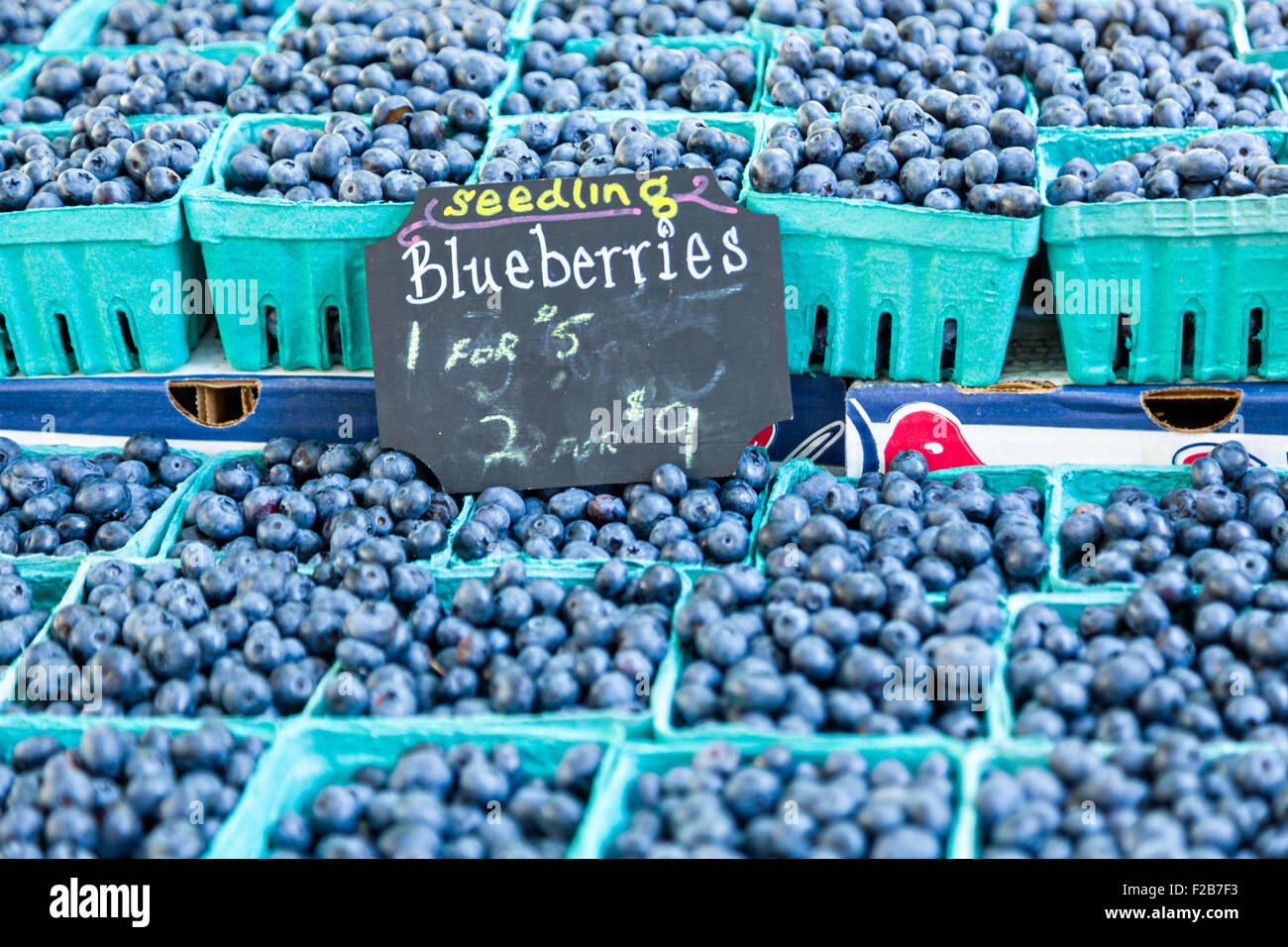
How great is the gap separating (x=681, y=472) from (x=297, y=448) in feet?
2.32

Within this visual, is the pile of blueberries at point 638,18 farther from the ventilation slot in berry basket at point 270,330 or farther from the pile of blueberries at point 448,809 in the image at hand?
the pile of blueberries at point 448,809

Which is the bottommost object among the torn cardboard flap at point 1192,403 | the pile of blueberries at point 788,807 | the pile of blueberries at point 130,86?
the pile of blueberries at point 788,807

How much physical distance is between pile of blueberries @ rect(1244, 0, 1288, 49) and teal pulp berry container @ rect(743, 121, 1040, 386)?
47.9 inches

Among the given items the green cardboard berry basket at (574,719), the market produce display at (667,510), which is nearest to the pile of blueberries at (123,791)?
the market produce display at (667,510)

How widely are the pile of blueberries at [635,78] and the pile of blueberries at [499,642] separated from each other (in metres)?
1.21

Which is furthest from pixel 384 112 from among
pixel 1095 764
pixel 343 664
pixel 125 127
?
pixel 1095 764

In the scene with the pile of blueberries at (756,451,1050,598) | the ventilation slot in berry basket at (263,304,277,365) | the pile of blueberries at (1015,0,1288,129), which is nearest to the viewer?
the pile of blueberries at (756,451,1050,598)

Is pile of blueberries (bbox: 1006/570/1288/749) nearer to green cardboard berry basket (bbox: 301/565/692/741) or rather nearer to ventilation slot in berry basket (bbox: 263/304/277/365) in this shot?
green cardboard berry basket (bbox: 301/565/692/741)

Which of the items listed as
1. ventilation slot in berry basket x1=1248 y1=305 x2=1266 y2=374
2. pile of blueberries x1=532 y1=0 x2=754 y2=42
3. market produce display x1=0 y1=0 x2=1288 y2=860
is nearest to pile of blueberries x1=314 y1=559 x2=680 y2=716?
market produce display x1=0 y1=0 x2=1288 y2=860

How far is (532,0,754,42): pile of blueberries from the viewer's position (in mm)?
2957

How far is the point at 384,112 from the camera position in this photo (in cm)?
258

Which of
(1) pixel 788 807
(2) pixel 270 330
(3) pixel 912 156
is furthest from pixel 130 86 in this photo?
(1) pixel 788 807

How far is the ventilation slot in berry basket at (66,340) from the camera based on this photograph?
251 centimetres

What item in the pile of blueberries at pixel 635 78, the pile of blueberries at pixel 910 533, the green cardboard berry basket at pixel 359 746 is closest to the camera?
the green cardboard berry basket at pixel 359 746
